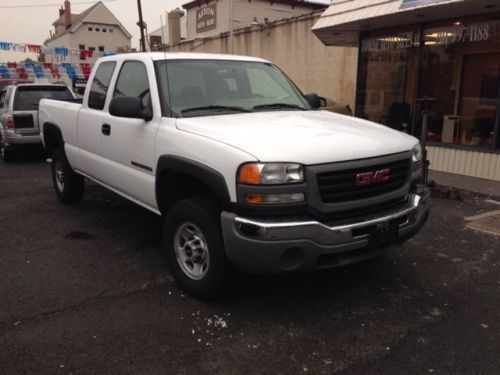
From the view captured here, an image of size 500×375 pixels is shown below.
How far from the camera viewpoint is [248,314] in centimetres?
361

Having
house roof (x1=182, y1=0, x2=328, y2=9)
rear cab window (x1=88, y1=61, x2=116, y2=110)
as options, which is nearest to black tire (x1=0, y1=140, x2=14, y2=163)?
rear cab window (x1=88, y1=61, x2=116, y2=110)

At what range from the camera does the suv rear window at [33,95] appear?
34.5 ft

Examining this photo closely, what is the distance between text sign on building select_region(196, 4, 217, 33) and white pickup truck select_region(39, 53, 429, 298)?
22428mm

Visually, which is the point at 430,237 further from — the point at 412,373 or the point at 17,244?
the point at 17,244

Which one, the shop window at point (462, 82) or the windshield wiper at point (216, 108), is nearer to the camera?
the windshield wiper at point (216, 108)

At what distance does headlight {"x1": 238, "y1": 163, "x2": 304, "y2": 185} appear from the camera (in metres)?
3.13

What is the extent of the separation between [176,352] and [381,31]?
8704 millimetres

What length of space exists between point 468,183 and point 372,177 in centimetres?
524

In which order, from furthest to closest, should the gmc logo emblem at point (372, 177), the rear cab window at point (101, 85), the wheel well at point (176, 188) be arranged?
1. the rear cab window at point (101, 85)
2. the wheel well at point (176, 188)
3. the gmc logo emblem at point (372, 177)

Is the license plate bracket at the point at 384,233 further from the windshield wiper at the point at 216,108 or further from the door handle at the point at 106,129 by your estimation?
the door handle at the point at 106,129

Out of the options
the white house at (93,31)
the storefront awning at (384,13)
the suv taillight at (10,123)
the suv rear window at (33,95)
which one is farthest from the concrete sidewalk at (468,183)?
the white house at (93,31)

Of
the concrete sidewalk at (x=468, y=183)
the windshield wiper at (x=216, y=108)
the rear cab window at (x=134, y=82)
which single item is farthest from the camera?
the concrete sidewalk at (x=468, y=183)

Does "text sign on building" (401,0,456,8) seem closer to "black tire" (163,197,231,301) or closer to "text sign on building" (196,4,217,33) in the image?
"black tire" (163,197,231,301)

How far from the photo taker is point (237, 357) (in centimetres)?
306
